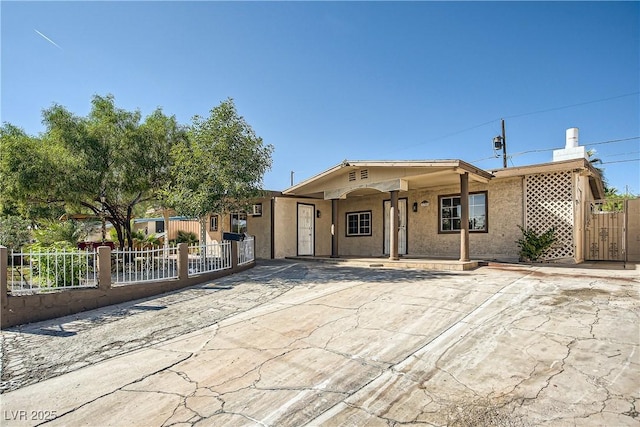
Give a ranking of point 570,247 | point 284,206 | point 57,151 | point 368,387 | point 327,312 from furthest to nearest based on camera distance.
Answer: point 284,206 → point 570,247 → point 57,151 → point 327,312 → point 368,387

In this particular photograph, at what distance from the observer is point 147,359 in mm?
4016

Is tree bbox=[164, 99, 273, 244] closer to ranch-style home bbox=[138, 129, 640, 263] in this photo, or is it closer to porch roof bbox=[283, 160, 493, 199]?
ranch-style home bbox=[138, 129, 640, 263]

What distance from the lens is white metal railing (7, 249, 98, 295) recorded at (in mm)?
6027

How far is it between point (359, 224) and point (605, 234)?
821 cm

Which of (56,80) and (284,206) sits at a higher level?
(56,80)

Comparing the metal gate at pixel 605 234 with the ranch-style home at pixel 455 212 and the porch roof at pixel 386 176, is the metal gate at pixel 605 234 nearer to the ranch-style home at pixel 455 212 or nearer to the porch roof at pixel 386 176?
the ranch-style home at pixel 455 212

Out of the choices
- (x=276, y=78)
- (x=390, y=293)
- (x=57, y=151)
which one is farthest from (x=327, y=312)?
(x=276, y=78)

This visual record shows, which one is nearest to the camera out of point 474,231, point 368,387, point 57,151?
point 368,387

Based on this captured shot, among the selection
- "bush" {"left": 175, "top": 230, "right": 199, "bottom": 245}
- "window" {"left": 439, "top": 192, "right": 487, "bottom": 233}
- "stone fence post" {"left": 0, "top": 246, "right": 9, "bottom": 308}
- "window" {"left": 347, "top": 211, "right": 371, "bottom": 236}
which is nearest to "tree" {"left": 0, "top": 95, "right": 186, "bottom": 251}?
"stone fence post" {"left": 0, "top": 246, "right": 9, "bottom": 308}

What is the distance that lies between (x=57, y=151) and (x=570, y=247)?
1424 centimetres

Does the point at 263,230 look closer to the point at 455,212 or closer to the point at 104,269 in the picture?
the point at 455,212

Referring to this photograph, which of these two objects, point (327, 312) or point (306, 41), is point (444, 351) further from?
point (306, 41)

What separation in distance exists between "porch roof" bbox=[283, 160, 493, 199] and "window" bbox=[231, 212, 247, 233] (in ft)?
9.19

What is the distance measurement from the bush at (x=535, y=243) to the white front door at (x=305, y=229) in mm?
7758
